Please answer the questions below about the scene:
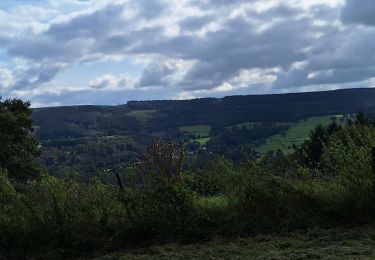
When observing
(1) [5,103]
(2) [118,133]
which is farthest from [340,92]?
(1) [5,103]

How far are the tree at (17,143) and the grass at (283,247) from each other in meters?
20.2

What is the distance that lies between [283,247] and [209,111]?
124 m

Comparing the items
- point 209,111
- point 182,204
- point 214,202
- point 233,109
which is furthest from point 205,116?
point 182,204

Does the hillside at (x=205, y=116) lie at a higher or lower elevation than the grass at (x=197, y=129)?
higher

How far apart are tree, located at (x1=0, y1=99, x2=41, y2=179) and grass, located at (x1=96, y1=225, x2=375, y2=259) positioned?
66.1 feet

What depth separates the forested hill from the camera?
119 metres

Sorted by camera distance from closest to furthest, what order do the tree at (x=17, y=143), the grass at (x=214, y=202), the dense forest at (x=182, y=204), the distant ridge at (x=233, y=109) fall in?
the dense forest at (x=182, y=204) < the grass at (x=214, y=202) < the tree at (x=17, y=143) < the distant ridge at (x=233, y=109)

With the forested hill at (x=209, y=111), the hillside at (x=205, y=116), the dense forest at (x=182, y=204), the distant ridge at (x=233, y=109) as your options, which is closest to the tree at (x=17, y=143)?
the dense forest at (x=182, y=204)

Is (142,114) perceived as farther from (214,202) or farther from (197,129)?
(214,202)

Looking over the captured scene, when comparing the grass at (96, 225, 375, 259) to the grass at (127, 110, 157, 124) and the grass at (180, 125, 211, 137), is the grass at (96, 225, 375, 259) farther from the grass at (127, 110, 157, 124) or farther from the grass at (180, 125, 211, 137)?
the grass at (127, 110, 157, 124)

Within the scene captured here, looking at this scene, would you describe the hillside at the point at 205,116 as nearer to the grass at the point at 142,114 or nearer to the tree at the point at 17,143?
the grass at the point at 142,114

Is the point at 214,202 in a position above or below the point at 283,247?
above

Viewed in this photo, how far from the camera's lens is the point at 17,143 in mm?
29406

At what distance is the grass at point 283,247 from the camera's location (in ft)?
23.5
